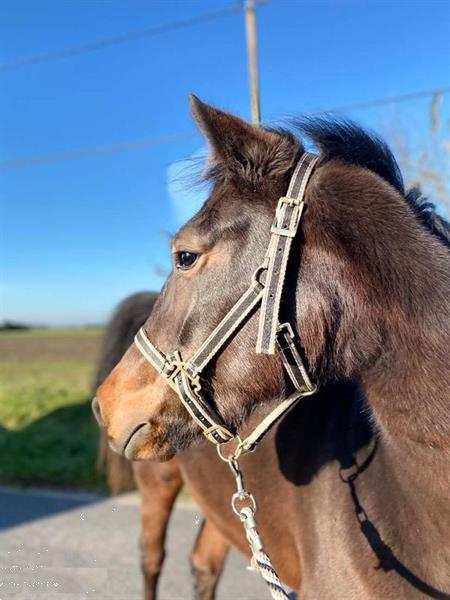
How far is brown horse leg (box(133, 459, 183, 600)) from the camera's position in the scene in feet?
12.5

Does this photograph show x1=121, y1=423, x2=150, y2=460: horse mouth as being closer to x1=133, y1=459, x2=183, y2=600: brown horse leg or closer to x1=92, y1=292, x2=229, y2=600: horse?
x1=92, y1=292, x2=229, y2=600: horse

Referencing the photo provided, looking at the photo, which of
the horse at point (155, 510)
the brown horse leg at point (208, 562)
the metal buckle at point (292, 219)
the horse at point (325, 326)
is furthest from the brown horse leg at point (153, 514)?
the metal buckle at point (292, 219)

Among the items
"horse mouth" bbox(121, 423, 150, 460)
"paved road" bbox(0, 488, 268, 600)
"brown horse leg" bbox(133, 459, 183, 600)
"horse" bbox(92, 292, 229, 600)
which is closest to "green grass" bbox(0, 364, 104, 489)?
"paved road" bbox(0, 488, 268, 600)

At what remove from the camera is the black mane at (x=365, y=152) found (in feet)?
5.93

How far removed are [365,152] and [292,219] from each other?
419 mm

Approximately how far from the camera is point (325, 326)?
165 centimetres

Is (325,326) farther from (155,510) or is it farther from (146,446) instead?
(155,510)

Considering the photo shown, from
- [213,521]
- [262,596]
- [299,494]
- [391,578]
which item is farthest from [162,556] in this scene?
[391,578]

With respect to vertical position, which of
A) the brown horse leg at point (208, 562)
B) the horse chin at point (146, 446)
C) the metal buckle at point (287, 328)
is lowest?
the brown horse leg at point (208, 562)

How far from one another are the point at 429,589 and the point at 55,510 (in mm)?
4648

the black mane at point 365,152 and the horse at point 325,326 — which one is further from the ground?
the black mane at point 365,152

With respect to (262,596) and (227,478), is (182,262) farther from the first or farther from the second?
(262,596)

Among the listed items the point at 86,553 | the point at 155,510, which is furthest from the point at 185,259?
the point at 86,553

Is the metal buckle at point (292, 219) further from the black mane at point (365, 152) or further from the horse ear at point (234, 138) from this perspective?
the black mane at point (365, 152)
